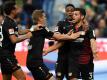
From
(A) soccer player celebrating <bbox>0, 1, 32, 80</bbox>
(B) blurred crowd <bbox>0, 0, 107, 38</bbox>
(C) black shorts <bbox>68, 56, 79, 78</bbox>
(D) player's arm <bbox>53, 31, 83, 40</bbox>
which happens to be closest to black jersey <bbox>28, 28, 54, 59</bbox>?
(A) soccer player celebrating <bbox>0, 1, 32, 80</bbox>

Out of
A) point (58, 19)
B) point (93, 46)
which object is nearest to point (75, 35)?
point (93, 46)

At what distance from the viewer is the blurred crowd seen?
45.5ft

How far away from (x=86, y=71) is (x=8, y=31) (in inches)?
58.4

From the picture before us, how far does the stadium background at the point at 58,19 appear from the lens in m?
11.7

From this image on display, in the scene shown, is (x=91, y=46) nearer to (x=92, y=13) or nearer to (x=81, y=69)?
(x=81, y=69)

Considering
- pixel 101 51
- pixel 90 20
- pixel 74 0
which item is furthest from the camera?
pixel 90 20

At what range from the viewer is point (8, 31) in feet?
27.2

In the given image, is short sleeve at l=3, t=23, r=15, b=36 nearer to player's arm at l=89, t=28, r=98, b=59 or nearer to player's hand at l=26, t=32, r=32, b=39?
player's hand at l=26, t=32, r=32, b=39

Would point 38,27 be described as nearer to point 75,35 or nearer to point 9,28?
point 9,28

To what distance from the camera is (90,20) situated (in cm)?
1590

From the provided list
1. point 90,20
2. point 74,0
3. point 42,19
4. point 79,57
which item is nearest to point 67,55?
point 79,57

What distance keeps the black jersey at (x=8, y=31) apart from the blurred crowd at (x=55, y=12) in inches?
188

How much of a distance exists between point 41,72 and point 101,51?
5456 millimetres

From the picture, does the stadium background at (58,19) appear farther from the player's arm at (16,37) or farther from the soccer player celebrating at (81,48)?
the player's arm at (16,37)
